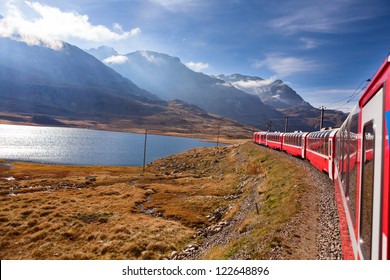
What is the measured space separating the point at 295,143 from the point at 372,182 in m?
41.1

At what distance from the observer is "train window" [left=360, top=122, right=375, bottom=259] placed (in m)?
5.95

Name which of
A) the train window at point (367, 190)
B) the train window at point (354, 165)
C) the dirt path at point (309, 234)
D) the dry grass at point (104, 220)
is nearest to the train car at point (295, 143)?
the dry grass at point (104, 220)

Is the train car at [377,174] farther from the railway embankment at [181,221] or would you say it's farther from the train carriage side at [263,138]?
the train carriage side at [263,138]

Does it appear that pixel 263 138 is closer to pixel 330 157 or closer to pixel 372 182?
pixel 330 157

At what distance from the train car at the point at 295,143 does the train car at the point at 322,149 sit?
2.66 m

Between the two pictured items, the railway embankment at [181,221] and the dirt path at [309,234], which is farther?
the railway embankment at [181,221]

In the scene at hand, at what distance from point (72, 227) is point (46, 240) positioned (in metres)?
3.81

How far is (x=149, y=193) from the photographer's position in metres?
52.8

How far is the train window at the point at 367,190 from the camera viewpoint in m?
5.95

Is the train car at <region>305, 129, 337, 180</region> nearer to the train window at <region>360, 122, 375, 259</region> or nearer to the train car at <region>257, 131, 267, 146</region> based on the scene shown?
the train window at <region>360, 122, 375, 259</region>

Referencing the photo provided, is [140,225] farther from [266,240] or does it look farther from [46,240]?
[266,240]

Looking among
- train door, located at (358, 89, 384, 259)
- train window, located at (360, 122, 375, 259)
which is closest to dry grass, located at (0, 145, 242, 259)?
train window, located at (360, 122, 375, 259)

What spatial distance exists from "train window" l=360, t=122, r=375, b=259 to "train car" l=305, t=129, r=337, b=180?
1733 cm

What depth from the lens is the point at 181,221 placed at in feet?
112
